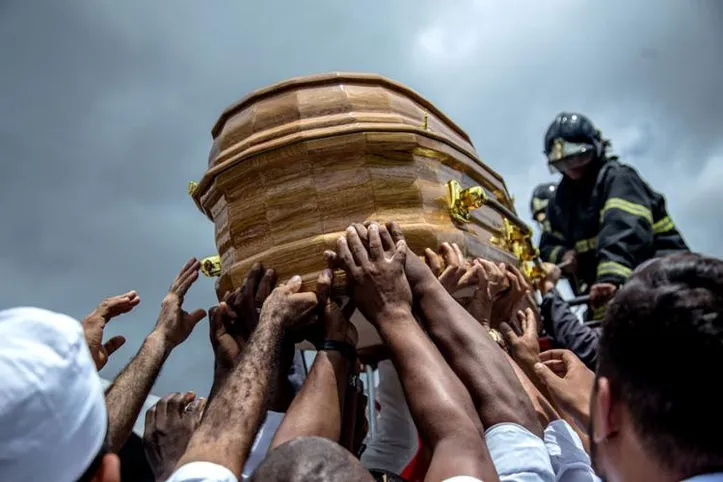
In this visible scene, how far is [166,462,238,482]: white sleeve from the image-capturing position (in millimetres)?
1605

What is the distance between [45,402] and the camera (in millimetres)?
1272

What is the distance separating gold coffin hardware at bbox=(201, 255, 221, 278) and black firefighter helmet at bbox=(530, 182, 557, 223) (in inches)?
273

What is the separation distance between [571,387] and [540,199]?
24.6 feet

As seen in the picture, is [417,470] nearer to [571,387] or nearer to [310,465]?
[571,387]

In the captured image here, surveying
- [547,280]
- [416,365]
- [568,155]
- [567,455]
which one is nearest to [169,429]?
[416,365]

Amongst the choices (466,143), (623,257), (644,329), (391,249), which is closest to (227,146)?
(391,249)

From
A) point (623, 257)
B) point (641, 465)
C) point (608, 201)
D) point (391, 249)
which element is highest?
point (608, 201)

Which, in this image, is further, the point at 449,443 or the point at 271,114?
the point at 271,114

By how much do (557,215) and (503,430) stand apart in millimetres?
4195

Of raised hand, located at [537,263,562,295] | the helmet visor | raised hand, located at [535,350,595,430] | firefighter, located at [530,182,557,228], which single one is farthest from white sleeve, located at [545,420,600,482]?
firefighter, located at [530,182,557,228]

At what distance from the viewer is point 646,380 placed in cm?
122

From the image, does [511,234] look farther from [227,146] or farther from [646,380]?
[646,380]

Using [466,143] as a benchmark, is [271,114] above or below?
below

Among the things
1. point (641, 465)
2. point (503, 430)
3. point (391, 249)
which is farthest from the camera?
point (391, 249)
